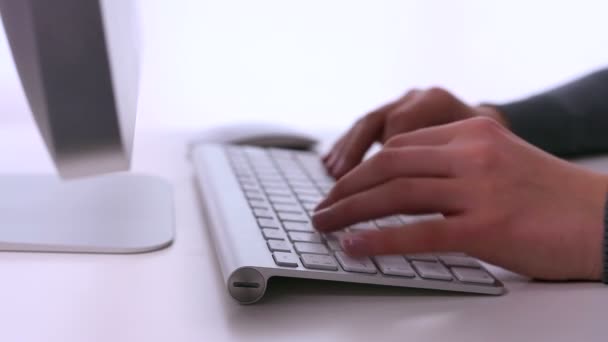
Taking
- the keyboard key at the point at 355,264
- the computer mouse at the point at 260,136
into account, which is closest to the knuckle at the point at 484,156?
the keyboard key at the point at 355,264

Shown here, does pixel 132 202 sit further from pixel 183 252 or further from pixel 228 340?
pixel 228 340

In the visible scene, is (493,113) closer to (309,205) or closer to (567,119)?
(567,119)

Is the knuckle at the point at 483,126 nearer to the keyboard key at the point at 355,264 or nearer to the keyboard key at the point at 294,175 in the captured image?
the keyboard key at the point at 355,264

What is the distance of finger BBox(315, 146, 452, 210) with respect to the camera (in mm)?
486

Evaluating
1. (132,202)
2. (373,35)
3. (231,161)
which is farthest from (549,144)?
(373,35)

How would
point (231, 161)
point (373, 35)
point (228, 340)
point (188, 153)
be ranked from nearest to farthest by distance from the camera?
point (228, 340)
point (231, 161)
point (188, 153)
point (373, 35)

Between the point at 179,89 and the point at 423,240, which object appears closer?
the point at 423,240

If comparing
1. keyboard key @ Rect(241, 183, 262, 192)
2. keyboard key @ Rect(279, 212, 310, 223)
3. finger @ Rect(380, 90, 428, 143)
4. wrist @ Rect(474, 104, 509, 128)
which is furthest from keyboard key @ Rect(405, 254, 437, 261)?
wrist @ Rect(474, 104, 509, 128)

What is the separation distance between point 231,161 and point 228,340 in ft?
1.40

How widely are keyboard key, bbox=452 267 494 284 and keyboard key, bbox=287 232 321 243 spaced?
0.10 metres

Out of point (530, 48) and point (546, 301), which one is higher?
point (530, 48)

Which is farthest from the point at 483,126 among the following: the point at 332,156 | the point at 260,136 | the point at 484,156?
the point at 260,136

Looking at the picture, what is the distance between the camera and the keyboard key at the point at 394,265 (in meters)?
0.45

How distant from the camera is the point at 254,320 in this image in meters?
0.41
